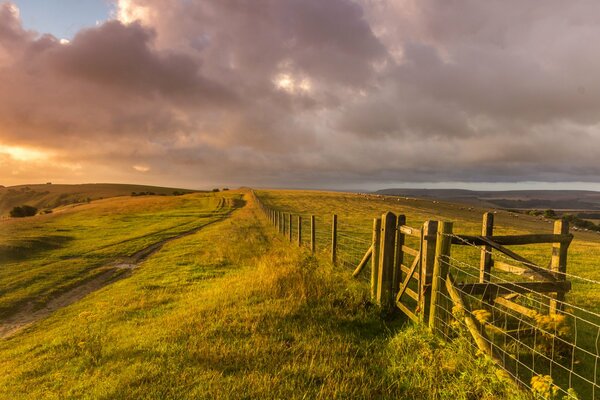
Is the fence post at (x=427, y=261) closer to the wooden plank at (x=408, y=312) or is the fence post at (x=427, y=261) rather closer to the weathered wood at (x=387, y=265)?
the wooden plank at (x=408, y=312)

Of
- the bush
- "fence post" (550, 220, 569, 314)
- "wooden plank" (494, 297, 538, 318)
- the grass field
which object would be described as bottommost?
the bush

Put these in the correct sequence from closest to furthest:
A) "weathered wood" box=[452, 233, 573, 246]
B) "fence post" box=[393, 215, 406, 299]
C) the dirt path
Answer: "weathered wood" box=[452, 233, 573, 246]
"fence post" box=[393, 215, 406, 299]
the dirt path

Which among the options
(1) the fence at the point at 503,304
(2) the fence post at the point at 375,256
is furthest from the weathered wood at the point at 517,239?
Answer: (2) the fence post at the point at 375,256

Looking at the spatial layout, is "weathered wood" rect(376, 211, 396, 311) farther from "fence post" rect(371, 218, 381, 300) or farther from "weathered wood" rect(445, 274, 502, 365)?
"weathered wood" rect(445, 274, 502, 365)

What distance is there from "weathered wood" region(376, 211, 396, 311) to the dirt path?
34.4ft

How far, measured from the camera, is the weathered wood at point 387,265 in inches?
314

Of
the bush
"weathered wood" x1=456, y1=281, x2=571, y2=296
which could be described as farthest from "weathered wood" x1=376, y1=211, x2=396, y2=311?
the bush

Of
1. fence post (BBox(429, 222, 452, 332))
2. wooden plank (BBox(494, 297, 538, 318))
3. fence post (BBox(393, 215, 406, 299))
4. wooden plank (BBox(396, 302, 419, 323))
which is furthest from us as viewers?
fence post (BBox(393, 215, 406, 299))

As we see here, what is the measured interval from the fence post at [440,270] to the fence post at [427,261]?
0.46ft

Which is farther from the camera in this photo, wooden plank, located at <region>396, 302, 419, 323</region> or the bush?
the bush

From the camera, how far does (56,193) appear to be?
156 meters

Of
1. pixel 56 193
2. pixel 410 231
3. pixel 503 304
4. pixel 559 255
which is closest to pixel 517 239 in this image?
pixel 559 255

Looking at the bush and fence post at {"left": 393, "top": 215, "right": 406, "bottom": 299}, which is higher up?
fence post at {"left": 393, "top": 215, "right": 406, "bottom": 299}

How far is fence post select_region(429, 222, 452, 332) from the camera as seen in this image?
5991 mm
